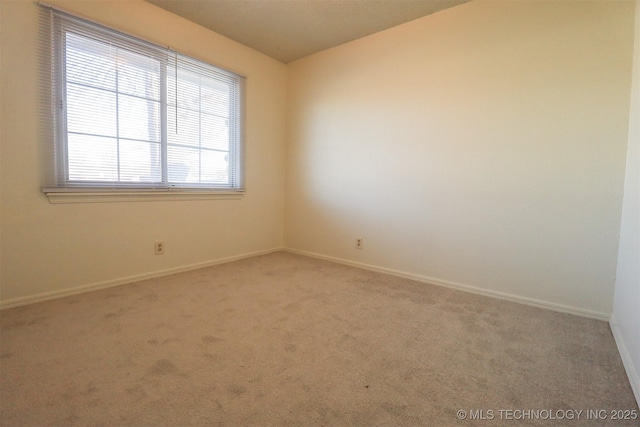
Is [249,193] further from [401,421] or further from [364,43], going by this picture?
[401,421]

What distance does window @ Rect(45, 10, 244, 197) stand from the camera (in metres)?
2.29

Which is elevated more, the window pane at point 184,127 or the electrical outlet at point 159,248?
the window pane at point 184,127

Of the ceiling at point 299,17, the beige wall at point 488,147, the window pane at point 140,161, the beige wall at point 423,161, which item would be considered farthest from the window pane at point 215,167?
the ceiling at point 299,17

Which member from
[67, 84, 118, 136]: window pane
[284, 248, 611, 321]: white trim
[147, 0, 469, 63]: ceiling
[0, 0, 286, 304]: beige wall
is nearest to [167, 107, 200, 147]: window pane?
[67, 84, 118, 136]: window pane

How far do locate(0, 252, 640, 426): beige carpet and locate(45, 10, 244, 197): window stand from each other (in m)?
1.10

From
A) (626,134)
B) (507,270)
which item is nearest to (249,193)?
(507,270)

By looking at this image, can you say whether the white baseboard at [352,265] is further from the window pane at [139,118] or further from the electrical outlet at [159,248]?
the window pane at [139,118]

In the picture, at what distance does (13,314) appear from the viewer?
2.01 meters

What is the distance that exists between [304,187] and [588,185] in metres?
2.80

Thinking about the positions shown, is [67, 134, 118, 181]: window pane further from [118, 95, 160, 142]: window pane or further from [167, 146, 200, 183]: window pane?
[167, 146, 200, 183]: window pane

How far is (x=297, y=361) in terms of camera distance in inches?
61.1

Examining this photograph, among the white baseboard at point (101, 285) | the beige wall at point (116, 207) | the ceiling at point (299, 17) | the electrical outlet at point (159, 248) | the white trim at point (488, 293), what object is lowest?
the white baseboard at point (101, 285)

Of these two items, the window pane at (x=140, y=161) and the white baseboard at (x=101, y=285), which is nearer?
the white baseboard at (x=101, y=285)

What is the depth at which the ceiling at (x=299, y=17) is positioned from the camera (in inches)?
104
